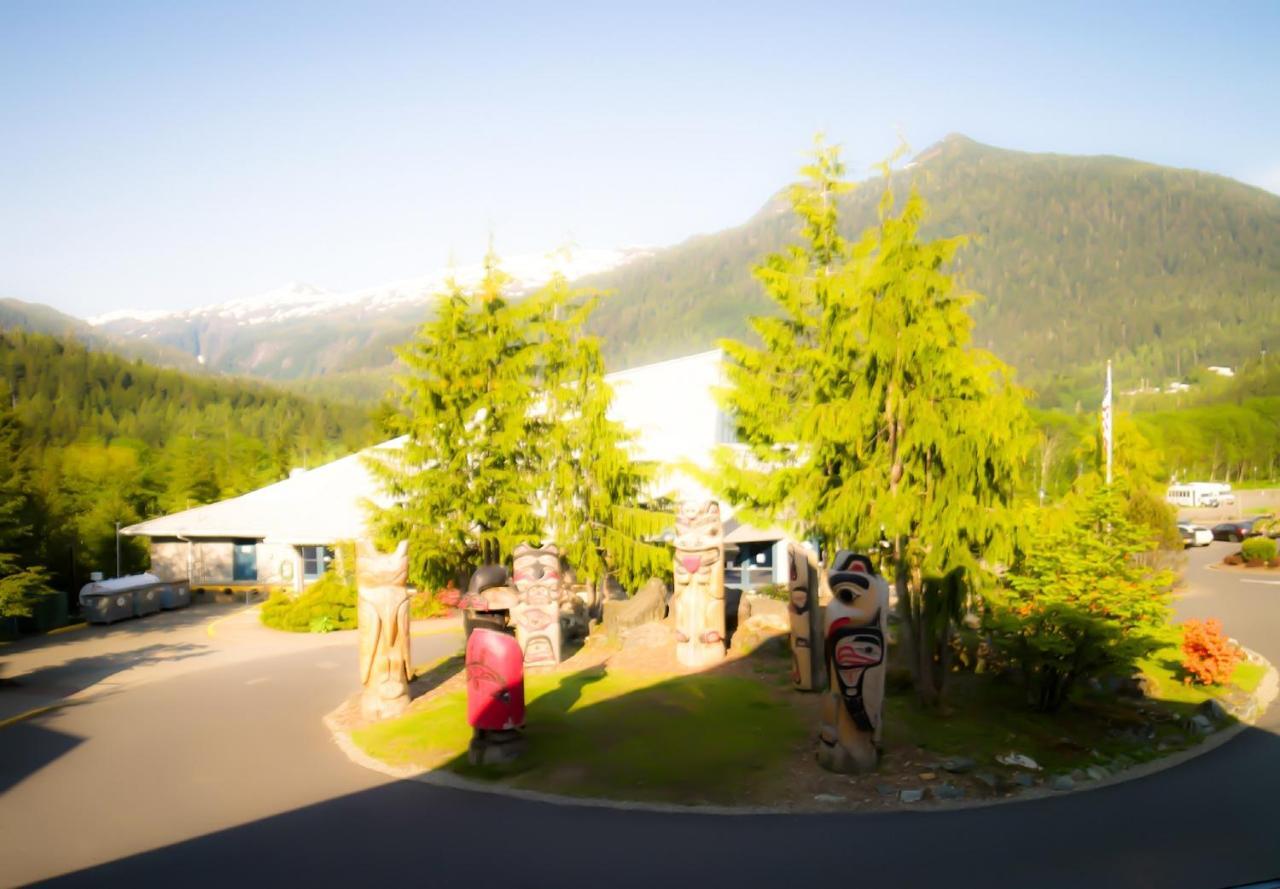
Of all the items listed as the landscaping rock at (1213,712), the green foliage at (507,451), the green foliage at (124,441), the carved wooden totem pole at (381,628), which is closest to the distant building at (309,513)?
the green foliage at (124,441)

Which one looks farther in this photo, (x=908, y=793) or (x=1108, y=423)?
(x=1108, y=423)

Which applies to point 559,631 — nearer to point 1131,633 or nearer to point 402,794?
point 402,794

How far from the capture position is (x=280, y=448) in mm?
66625

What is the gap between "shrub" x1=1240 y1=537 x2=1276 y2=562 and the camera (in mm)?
33562

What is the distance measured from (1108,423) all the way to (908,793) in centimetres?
2197

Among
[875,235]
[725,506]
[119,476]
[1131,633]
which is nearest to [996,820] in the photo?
[1131,633]

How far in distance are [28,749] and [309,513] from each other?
18.6 m

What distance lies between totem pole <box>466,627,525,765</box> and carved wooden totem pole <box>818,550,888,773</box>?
13.9ft

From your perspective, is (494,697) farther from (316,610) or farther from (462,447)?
(316,610)

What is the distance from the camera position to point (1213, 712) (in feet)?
46.9

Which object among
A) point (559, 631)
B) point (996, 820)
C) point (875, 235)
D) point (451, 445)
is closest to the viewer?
point (996, 820)

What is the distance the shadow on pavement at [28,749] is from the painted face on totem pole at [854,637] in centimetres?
1087

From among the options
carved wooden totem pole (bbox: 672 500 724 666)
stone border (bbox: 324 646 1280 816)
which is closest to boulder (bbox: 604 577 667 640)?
carved wooden totem pole (bbox: 672 500 724 666)

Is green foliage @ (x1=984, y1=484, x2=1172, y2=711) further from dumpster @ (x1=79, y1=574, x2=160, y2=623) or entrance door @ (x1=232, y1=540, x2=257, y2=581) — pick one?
entrance door @ (x1=232, y1=540, x2=257, y2=581)
